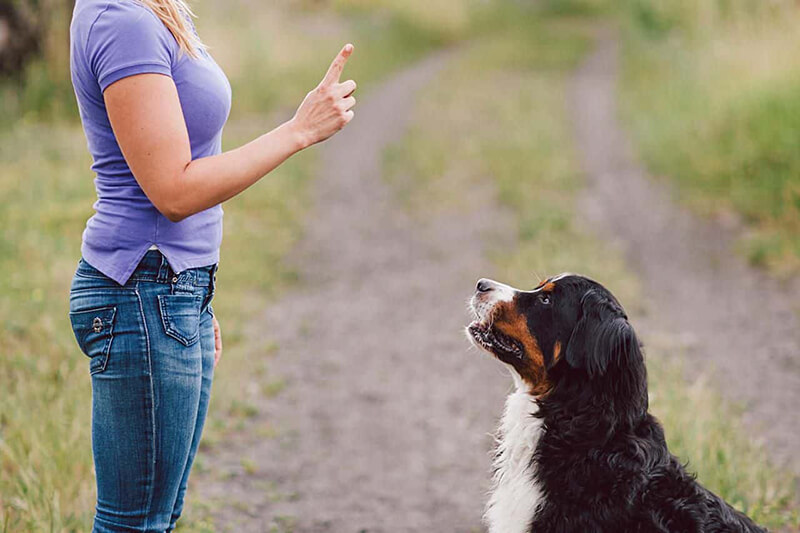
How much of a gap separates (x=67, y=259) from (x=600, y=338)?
15.7ft

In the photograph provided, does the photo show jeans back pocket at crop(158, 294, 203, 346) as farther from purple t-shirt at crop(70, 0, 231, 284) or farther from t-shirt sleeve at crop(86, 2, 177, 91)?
t-shirt sleeve at crop(86, 2, 177, 91)

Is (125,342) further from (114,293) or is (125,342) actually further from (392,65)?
(392,65)

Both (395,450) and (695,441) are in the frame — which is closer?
(695,441)

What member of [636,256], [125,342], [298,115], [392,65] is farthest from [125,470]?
[392,65]

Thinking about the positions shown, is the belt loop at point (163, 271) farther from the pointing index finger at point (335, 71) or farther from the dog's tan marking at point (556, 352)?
the dog's tan marking at point (556, 352)

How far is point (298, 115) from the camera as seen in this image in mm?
1865

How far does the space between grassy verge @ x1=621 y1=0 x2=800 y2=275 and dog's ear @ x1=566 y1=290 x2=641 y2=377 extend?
17.0ft

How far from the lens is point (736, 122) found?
945 cm

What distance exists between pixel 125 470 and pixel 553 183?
8.69 metres

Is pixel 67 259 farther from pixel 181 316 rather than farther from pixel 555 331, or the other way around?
pixel 181 316

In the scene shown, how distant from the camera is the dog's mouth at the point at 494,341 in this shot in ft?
9.20

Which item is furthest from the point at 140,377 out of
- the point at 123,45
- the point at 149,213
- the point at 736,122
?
the point at 736,122

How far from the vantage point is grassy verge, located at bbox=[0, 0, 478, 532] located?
11.1 ft

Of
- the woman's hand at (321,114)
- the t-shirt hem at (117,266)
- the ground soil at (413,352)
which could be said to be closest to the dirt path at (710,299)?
the ground soil at (413,352)
